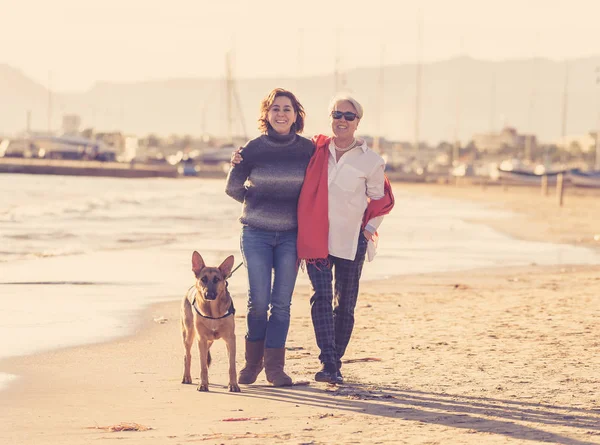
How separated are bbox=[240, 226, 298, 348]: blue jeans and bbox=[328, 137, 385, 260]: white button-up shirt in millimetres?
281

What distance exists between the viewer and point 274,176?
24.1ft

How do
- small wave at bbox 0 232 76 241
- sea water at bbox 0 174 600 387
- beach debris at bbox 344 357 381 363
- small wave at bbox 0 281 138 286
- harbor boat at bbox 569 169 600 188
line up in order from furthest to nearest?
harbor boat at bbox 569 169 600 188
small wave at bbox 0 232 76 241
small wave at bbox 0 281 138 286
sea water at bbox 0 174 600 387
beach debris at bbox 344 357 381 363

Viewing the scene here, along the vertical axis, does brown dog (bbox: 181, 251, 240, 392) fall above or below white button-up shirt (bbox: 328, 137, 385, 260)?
below

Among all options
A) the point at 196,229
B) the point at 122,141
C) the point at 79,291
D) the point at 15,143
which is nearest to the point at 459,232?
the point at 196,229

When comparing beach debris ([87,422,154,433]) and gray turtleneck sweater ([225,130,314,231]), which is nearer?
beach debris ([87,422,154,433])

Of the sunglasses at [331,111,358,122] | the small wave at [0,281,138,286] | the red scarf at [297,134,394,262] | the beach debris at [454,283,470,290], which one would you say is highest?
the sunglasses at [331,111,358,122]

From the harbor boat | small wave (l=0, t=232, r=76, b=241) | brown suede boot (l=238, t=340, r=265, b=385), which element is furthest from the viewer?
the harbor boat

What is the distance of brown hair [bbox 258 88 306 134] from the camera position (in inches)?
291

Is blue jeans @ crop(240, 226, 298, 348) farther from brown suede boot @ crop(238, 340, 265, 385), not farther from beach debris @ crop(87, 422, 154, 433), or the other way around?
beach debris @ crop(87, 422, 154, 433)

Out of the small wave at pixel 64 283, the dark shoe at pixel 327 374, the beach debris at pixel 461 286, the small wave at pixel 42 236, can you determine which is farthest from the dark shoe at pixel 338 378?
the small wave at pixel 42 236

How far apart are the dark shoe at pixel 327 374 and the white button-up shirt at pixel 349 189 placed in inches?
28.3


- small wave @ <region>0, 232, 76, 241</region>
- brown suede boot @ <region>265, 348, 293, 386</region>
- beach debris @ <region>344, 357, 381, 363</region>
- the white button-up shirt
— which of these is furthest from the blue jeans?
small wave @ <region>0, 232, 76, 241</region>

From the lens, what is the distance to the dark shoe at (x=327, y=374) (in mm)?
7510

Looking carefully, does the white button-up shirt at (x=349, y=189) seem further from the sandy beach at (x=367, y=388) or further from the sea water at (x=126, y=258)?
the sea water at (x=126, y=258)
